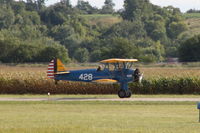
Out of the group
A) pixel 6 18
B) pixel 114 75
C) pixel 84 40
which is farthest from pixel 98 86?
pixel 6 18

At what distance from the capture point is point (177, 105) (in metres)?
32.9

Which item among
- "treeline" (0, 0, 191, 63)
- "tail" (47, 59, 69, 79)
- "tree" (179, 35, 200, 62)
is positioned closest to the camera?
"tail" (47, 59, 69, 79)

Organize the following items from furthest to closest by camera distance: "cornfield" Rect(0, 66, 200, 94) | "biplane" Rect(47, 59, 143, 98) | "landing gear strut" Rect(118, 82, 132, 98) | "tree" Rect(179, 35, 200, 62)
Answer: "tree" Rect(179, 35, 200, 62) < "cornfield" Rect(0, 66, 200, 94) < "biplane" Rect(47, 59, 143, 98) < "landing gear strut" Rect(118, 82, 132, 98)

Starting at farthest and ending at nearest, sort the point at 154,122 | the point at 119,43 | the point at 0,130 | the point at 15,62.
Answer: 1. the point at 119,43
2. the point at 15,62
3. the point at 154,122
4. the point at 0,130

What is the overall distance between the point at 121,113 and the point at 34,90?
1575cm

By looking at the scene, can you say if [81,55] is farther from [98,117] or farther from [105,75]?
[98,117]

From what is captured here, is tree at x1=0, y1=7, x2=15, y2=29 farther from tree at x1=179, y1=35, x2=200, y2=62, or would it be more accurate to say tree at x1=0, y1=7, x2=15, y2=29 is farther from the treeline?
tree at x1=179, y1=35, x2=200, y2=62

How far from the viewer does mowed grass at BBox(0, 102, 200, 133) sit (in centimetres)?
2112

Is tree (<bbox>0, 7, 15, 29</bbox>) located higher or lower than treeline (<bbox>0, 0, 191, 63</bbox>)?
higher

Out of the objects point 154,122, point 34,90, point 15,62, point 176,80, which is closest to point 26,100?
point 34,90

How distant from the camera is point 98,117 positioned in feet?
85.4

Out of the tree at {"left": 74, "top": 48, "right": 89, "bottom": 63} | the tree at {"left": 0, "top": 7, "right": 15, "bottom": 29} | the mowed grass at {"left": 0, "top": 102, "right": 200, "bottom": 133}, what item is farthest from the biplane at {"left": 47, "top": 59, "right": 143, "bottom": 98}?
the tree at {"left": 0, "top": 7, "right": 15, "bottom": 29}

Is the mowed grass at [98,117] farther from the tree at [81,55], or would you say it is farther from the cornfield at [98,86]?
the tree at [81,55]

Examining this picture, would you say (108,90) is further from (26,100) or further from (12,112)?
(12,112)
